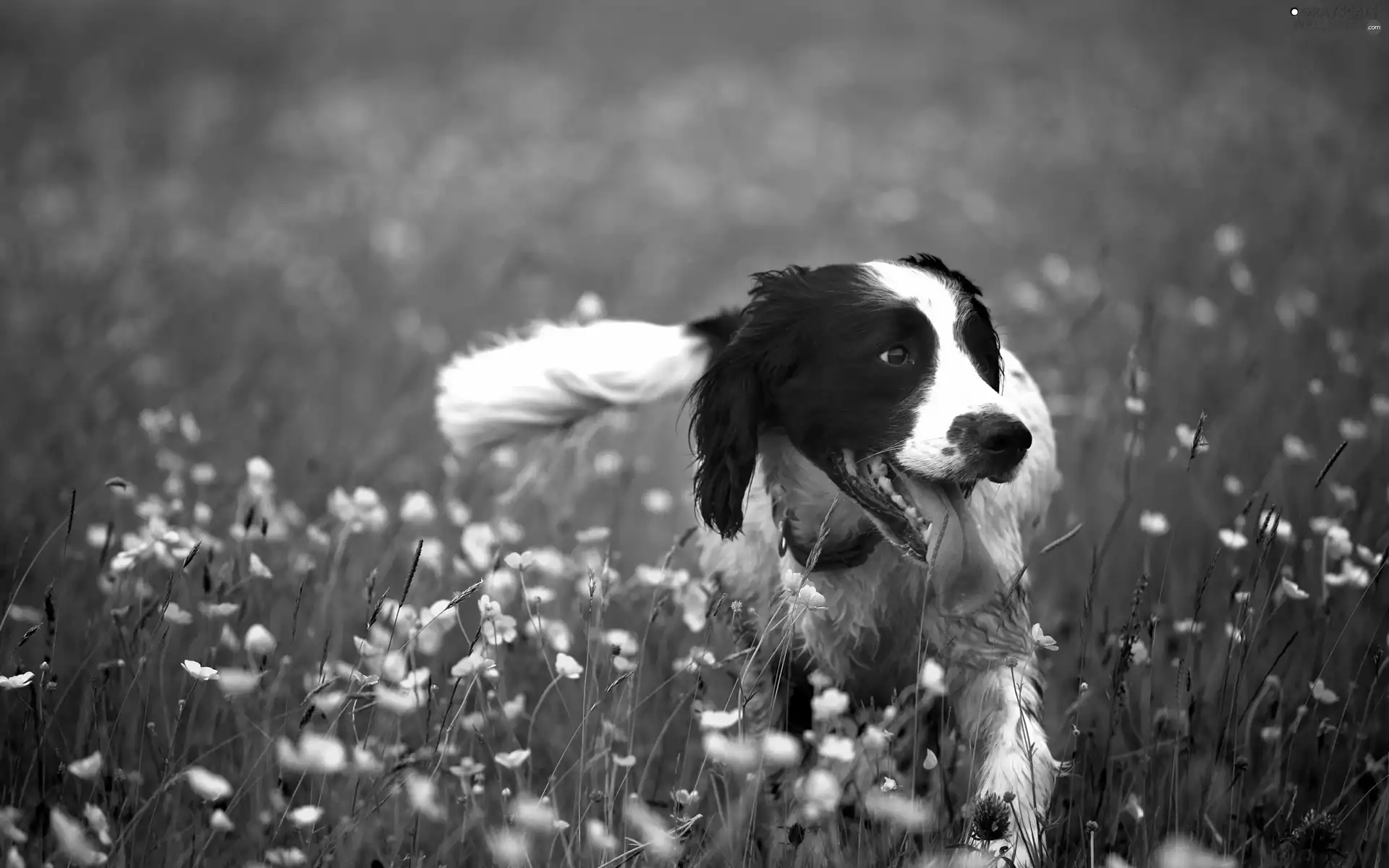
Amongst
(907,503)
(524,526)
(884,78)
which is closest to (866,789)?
(907,503)

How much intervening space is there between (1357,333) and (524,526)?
3823 mm

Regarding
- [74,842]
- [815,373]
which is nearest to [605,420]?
[815,373]

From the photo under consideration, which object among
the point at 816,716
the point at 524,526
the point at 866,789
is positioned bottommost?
the point at 524,526

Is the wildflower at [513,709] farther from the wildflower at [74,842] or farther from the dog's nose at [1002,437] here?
the dog's nose at [1002,437]

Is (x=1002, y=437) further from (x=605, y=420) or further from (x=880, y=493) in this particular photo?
(x=605, y=420)

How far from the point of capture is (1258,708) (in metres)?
3.02

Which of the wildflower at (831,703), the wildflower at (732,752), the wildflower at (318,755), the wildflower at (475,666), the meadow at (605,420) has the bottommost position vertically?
the meadow at (605,420)

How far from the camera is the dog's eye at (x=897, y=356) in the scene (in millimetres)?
2691

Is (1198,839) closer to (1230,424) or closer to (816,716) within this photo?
(816,716)

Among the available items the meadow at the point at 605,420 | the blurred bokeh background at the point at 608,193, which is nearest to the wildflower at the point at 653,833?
the meadow at the point at 605,420

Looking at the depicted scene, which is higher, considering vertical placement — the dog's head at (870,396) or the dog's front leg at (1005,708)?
the dog's head at (870,396)

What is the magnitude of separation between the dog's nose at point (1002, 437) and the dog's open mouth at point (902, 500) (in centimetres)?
16

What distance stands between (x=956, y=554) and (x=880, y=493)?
0.69 ft

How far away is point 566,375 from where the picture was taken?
3.64m
